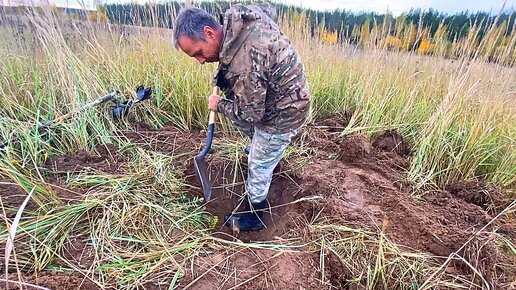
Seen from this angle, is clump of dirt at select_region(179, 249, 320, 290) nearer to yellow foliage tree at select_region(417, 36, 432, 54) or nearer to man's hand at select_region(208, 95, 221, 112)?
man's hand at select_region(208, 95, 221, 112)

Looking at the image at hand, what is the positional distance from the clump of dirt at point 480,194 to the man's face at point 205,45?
199cm

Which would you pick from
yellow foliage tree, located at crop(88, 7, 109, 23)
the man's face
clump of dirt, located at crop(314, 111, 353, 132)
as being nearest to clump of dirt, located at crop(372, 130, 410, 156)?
clump of dirt, located at crop(314, 111, 353, 132)

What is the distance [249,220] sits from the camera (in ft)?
8.78

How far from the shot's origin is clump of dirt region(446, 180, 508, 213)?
2.59 meters

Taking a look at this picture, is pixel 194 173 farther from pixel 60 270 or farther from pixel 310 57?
pixel 310 57

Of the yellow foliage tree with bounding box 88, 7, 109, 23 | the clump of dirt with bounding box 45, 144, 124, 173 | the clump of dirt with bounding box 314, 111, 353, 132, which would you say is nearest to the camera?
the clump of dirt with bounding box 45, 144, 124, 173

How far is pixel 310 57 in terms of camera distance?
4.48 meters

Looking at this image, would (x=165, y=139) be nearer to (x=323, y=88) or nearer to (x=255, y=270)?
(x=255, y=270)

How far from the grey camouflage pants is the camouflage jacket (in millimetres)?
161

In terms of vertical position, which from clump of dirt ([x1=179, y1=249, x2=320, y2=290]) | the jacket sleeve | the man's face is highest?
the man's face

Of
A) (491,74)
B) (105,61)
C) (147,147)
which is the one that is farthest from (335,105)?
(105,61)

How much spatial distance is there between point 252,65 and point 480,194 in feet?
6.21

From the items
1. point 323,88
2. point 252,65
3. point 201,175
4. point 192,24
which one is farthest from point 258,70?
point 323,88

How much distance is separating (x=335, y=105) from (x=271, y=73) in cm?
201
